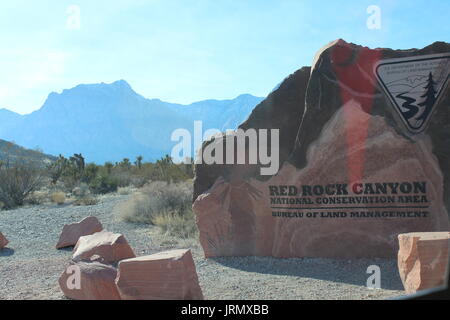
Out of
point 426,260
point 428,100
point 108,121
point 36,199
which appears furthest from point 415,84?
point 108,121

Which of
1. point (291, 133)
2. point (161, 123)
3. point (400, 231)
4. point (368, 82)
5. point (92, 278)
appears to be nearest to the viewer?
point (92, 278)

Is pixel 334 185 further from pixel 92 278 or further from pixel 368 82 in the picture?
pixel 92 278

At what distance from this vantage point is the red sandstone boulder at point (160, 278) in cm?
472

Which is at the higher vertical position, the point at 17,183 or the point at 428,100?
the point at 428,100

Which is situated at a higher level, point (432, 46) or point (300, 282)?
point (432, 46)

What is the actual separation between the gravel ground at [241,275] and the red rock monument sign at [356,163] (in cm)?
40

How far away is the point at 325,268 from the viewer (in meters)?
7.20

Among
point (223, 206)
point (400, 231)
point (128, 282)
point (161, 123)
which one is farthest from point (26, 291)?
point (161, 123)

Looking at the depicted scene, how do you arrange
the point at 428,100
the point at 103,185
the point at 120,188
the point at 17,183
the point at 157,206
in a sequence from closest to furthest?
the point at 428,100 < the point at 157,206 < the point at 17,183 < the point at 120,188 < the point at 103,185

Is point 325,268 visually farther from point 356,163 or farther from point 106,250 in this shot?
point 106,250

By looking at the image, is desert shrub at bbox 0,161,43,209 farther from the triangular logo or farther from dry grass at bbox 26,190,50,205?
the triangular logo

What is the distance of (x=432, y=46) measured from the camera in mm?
7742

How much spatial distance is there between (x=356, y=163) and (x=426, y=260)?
9.13ft

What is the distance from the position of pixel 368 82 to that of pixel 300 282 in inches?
139
